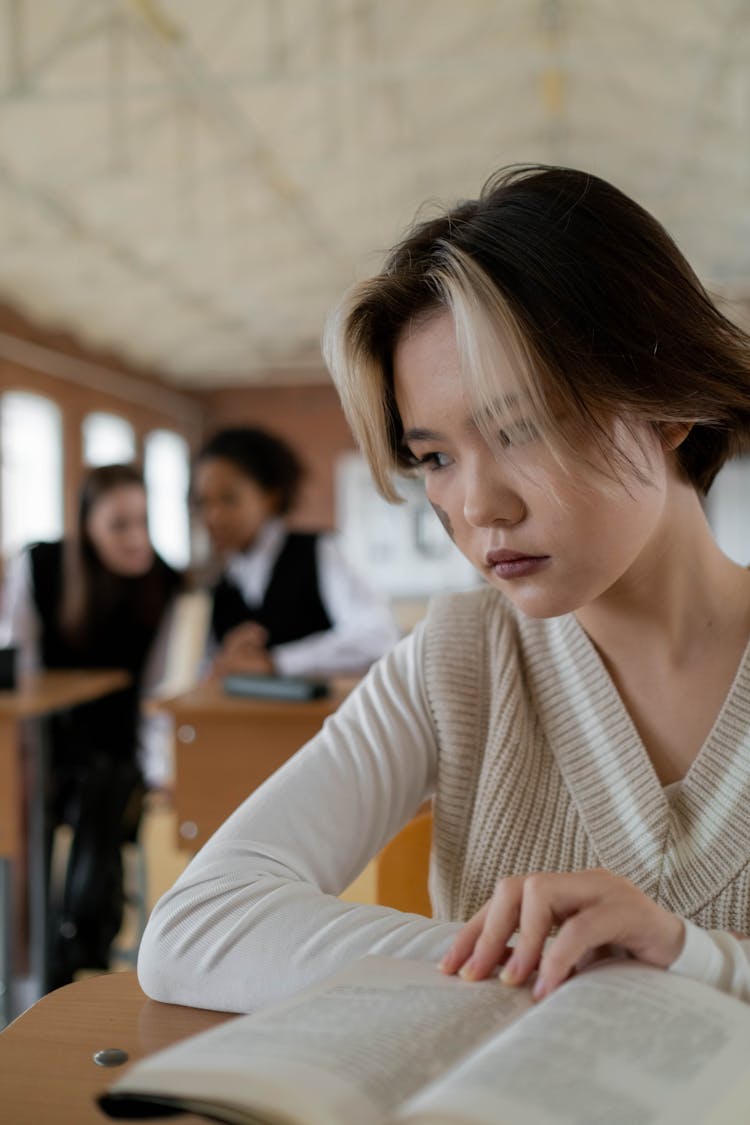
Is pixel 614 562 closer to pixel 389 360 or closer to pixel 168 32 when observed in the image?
pixel 389 360

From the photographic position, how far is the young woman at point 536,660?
0.81 meters

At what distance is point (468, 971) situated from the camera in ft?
2.28

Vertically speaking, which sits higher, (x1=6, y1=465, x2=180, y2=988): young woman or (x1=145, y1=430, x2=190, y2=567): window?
(x1=145, y1=430, x2=190, y2=567): window

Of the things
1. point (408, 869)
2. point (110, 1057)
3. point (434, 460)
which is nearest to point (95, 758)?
point (408, 869)

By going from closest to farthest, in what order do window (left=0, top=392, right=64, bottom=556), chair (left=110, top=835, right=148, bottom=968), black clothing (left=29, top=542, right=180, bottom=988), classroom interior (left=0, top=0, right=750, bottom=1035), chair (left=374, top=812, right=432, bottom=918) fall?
chair (left=374, top=812, right=432, bottom=918) < black clothing (left=29, top=542, right=180, bottom=988) < chair (left=110, top=835, right=148, bottom=968) < classroom interior (left=0, top=0, right=750, bottom=1035) < window (left=0, top=392, right=64, bottom=556)

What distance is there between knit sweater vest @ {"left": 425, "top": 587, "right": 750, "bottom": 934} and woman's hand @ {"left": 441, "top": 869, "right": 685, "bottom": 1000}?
28 centimetres

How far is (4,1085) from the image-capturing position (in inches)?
26.6

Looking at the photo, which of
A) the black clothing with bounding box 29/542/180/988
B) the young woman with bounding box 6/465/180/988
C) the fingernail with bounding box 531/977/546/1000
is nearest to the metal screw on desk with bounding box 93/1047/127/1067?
the fingernail with bounding box 531/977/546/1000

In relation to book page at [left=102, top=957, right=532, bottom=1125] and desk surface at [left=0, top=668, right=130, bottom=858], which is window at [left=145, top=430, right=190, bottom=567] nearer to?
desk surface at [left=0, top=668, right=130, bottom=858]

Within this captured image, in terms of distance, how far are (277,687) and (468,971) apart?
6.85 feet

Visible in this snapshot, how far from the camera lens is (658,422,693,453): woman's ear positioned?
1.00m

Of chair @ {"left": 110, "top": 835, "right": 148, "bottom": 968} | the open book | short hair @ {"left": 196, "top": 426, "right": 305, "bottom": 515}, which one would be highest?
short hair @ {"left": 196, "top": 426, "right": 305, "bottom": 515}

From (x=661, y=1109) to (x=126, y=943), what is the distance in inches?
139

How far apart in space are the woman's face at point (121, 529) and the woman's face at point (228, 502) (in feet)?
0.62
